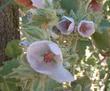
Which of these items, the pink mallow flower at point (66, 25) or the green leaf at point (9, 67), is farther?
the green leaf at point (9, 67)

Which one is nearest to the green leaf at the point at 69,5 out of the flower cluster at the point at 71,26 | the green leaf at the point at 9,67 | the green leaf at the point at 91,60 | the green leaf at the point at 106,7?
the flower cluster at the point at 71,26

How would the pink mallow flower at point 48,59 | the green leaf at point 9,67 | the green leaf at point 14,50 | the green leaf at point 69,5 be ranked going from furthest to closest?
the green leaf at point 14,50 → the green leaf at point 9,67 → the green leaf at point 69,5 → the pink mallow flower at point 48,59

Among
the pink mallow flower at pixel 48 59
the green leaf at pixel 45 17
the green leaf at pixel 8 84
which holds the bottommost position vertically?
the green leaf at pixel 8 84

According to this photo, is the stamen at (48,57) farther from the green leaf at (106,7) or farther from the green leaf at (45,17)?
the green leaf at (106,7)

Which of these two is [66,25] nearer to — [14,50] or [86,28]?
[86,28]

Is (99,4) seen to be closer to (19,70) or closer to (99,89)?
(19,70)

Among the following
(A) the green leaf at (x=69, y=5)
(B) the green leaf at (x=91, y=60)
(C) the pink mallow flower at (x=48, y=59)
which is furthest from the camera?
(B) the green leaf at (x=91, y=60)

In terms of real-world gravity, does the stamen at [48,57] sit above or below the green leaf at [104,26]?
below
